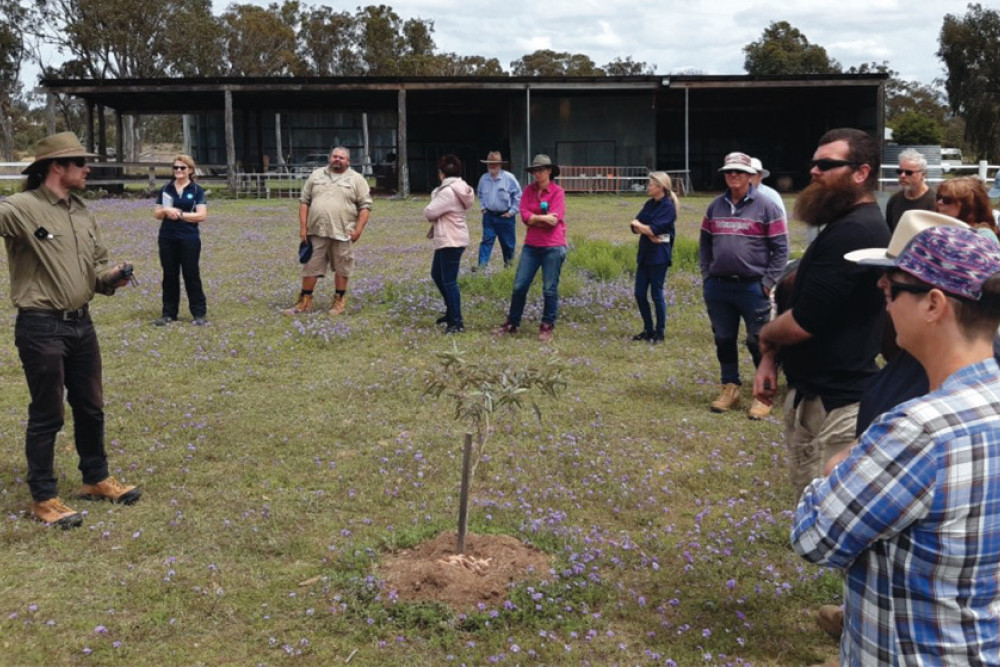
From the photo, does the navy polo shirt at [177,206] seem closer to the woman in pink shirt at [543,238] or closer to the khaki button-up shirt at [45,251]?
the woman in pink shirt at [543,238]

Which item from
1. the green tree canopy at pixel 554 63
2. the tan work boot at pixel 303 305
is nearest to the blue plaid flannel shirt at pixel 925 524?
the tan work boot at pixel 303 305

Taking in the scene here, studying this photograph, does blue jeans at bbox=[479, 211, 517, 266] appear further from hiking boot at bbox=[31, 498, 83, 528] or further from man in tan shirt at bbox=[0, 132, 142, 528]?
hiking boot at bbox=[31, 498, 83, 528]

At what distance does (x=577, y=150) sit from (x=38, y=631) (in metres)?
30.8

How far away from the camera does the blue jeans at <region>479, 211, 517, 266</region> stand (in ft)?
43.4

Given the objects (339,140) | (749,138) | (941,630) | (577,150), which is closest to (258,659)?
(941,630)

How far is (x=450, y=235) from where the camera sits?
395 inches

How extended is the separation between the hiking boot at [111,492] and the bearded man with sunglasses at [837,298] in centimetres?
362

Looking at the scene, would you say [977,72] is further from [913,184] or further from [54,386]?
[54,386]

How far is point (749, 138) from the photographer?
37.1 meters

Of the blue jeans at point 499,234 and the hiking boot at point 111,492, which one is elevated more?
the blue jeans at point 499,234

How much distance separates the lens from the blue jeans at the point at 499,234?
13223 millimetres

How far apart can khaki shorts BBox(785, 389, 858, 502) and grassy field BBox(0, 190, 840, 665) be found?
1.89 ft

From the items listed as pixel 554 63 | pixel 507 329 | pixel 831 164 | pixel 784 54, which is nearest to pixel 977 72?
pixel 784 54

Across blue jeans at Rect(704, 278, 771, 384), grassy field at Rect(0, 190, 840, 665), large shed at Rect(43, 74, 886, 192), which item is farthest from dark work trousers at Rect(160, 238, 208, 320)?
large shed at Rect(43, 74, 886, 192)
